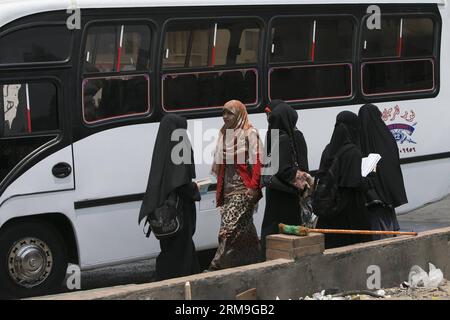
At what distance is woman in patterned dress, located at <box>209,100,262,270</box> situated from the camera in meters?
6.98

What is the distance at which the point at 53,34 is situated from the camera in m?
7.43

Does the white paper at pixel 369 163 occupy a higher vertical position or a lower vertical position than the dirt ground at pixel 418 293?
higher

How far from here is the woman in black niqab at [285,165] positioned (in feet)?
23.0

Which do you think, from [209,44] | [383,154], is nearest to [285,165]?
[383,154]

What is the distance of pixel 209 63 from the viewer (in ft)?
27.0

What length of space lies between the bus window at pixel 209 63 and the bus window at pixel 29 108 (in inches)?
44.0

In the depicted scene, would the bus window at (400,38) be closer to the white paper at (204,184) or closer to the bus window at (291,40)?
the bus window at (291,40)

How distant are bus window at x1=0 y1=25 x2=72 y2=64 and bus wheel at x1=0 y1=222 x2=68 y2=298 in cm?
144

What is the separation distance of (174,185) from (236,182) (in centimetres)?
69

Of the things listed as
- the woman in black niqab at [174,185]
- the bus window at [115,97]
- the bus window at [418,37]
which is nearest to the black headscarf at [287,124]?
the woman in black niqab at [174,185]

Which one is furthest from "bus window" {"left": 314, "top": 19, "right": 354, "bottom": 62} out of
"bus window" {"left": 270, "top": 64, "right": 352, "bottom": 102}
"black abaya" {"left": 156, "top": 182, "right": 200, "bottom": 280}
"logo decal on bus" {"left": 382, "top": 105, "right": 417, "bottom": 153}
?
"black abaya" {"left": 156, "top": 182, "right": 200, "bottom": 280}

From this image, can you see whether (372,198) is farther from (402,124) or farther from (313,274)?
(402,124)

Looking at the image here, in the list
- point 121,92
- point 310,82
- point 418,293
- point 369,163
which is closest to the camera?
point 418,293
